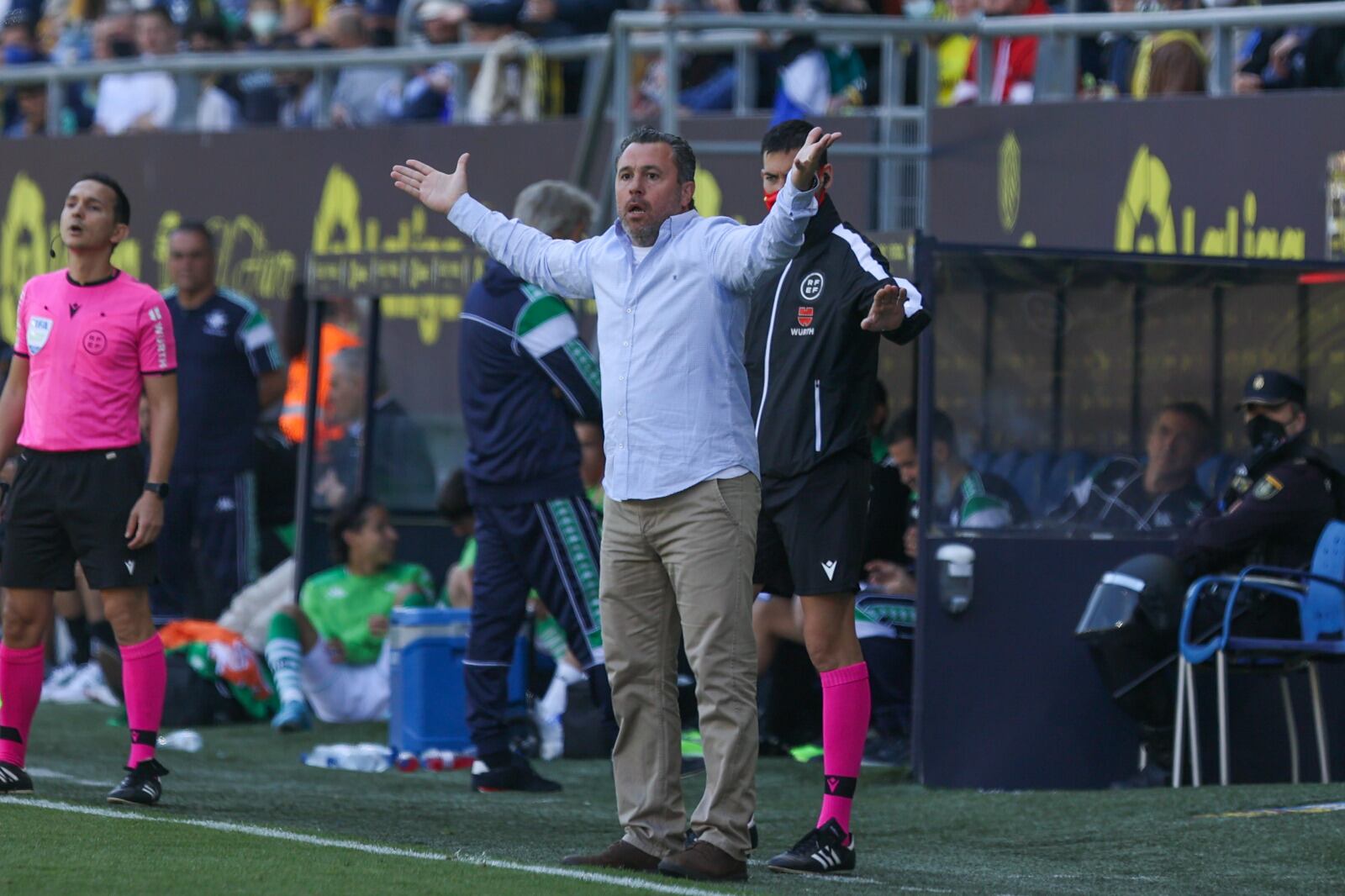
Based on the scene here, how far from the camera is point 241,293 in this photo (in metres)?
14.2

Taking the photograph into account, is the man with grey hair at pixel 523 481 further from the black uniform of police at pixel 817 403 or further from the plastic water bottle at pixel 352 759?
the black uniform of police at pixel 817 403

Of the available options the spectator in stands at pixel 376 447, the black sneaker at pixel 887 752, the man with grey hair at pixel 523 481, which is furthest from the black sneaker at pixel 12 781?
the spectator in stands at pixel 376 447

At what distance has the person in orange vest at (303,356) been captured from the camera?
1221 cm

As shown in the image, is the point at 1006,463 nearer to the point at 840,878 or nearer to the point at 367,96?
the point at 840,878

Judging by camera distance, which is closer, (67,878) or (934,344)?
(67,878)

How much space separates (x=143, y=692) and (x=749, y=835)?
2.32 m

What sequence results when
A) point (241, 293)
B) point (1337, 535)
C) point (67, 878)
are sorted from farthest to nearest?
1. point (241, 293)
2. point (1337, 535)
3. point (67, 878)

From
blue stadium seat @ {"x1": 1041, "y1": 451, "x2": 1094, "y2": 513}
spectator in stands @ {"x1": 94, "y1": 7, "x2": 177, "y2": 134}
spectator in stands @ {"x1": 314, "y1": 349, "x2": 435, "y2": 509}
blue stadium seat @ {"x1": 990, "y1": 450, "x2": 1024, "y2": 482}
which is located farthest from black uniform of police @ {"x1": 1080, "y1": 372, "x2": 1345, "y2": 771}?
spectator in stands @ {"x1": 94, "y1": 7, "x2": 177, "y2": 134}

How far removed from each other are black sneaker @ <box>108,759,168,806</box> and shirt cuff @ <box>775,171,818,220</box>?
3.01 meters

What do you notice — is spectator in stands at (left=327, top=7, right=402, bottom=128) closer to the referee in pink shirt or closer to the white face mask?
the white face mask

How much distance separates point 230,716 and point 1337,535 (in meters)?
5.28

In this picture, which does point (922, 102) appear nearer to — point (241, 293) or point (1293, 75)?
point (1293, 75)

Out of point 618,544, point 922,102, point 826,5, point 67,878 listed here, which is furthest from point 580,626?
point 826,5

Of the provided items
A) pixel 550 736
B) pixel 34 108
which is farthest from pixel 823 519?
pixel 34 108
